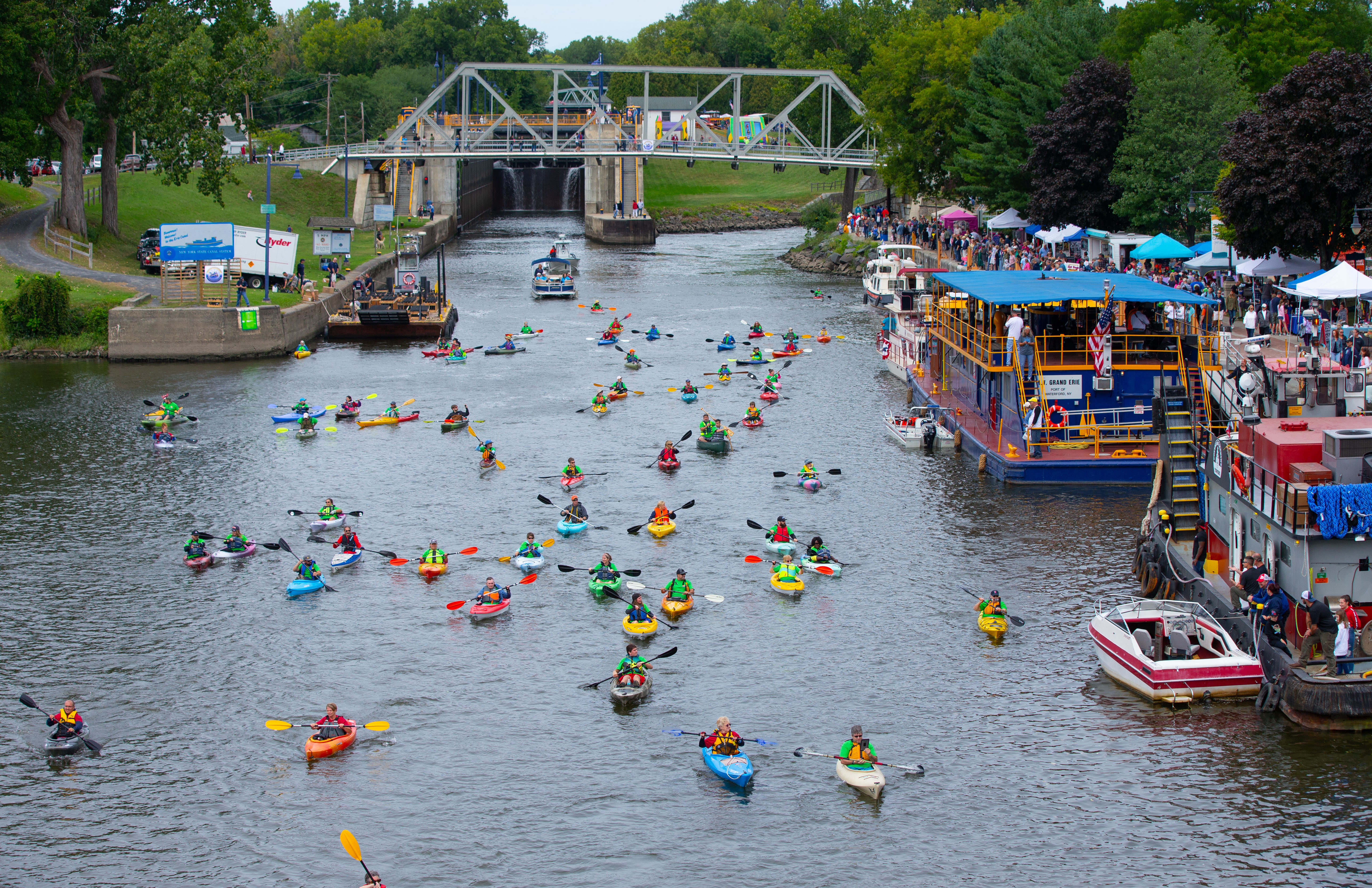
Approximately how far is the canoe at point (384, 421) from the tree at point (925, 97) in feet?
209

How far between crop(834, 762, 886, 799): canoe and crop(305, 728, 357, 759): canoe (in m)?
11.7

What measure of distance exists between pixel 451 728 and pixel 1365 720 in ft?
71.2

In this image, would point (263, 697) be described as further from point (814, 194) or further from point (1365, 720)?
point (814, 194)

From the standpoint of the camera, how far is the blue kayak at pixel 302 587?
1673 inches

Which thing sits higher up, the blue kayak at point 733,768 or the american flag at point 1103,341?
the american flag at point 1103,341

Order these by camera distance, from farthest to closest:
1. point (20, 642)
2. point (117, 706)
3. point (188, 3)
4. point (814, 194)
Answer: point (814, 194), point (188, 3), point (20, 642), point (117, 706)

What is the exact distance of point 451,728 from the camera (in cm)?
3350

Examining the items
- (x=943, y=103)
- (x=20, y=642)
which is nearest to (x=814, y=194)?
(x=943, y=103)

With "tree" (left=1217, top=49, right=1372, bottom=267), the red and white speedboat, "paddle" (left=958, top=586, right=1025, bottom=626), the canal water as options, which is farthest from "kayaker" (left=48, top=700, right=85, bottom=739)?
"tree" (left=1217, top=49, right=1372, bottom=267)

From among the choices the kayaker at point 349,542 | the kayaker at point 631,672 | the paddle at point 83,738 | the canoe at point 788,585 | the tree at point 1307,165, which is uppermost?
the tree at point 1307,165

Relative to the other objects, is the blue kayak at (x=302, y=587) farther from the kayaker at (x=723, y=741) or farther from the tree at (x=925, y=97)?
the tree at (x=925, y=97)

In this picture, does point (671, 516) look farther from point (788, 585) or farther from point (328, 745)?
point (328, 745)

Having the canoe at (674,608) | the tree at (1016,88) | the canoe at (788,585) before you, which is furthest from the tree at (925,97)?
the canoe at (674,608)

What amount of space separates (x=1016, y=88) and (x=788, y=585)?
67726 millimetres
